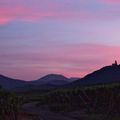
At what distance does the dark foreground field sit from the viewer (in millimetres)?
47719

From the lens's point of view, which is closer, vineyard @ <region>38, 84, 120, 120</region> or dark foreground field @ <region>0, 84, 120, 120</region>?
dark foreground field @ <region>0, 84, 120, 120</region>

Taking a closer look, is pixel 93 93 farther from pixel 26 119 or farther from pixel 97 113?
pixel 26 119

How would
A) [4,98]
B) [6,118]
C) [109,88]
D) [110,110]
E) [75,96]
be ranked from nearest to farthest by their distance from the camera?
[6,118], [4,98], [110,110], [109,88], [75,96]

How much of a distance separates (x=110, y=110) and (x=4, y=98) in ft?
47.6

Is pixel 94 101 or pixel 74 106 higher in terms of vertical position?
pixel 94 101

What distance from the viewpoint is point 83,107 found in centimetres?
7306

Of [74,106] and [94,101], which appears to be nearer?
[94,101]

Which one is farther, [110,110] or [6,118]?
[110,110]

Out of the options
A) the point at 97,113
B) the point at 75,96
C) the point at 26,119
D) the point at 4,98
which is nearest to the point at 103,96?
the point at 97,113

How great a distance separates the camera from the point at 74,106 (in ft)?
246

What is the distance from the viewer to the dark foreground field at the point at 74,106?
157 ft

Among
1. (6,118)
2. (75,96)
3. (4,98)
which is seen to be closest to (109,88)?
(75,96)

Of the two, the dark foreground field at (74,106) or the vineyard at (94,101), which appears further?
the vineyard at (94,101)

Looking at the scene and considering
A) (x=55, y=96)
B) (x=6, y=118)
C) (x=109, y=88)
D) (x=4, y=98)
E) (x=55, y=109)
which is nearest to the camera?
(x=6, y=118)
